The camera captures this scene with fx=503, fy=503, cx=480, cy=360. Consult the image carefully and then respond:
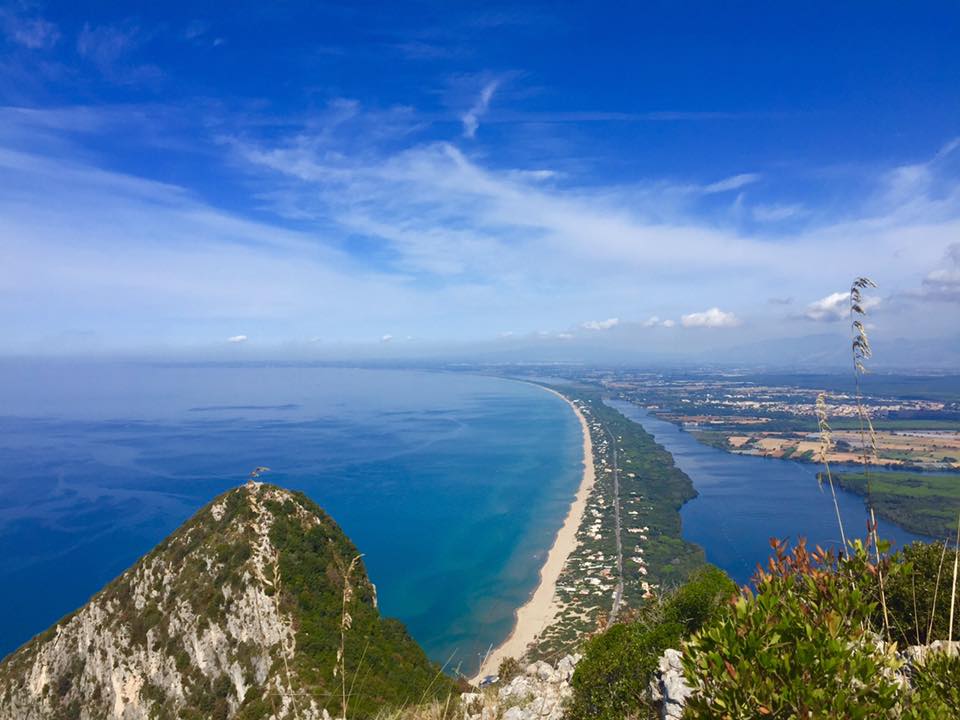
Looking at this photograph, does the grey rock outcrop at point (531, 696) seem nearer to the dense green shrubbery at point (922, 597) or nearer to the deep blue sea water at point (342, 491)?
the dense green shrubbery at point (922, 597)

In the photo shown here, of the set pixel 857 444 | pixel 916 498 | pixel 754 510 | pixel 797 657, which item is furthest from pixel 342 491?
pixel 857 444

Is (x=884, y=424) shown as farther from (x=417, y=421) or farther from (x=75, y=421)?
(x=75, y=421)

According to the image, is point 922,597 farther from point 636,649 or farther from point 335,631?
point 335,631

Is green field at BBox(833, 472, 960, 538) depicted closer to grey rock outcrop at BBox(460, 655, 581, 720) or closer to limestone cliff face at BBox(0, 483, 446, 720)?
grey rock outcrop at BBox(460, 655, 581, 720)

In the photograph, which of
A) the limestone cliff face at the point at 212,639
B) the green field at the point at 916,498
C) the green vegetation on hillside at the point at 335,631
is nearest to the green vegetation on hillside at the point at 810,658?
the green vegetation on hillside at the point at 335,631

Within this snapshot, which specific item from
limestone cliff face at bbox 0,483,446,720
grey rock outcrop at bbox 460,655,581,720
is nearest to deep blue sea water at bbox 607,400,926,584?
limestone cliff face at bbox 0,483,446,720

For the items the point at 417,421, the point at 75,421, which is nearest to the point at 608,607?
the point at 417,421
